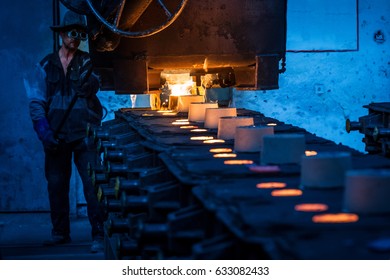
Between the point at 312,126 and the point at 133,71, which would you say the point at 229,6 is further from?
the point at 312,126

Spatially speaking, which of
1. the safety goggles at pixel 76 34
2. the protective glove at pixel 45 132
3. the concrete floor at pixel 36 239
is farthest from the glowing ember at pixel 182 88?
the concrete floor at pixel 36 239

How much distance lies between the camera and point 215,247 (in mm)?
2584

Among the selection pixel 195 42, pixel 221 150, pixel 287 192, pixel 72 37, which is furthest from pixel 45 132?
pixel 287 192

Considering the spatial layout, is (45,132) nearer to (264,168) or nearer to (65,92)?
(65,92)

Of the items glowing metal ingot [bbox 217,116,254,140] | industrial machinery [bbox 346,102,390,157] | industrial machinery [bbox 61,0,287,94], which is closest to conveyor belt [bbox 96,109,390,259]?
glowing metal ingot [bbox 217,116,254,140]

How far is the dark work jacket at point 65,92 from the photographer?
7.91m

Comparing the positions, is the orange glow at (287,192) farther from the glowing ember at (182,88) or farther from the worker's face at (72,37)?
the worker's face at (72,37)

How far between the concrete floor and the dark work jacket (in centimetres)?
101

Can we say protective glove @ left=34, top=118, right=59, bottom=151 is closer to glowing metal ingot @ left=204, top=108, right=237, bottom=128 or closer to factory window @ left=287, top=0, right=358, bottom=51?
glowing metal ingot @ left=204, top=108, right=237, bottom=128

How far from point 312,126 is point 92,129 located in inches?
157

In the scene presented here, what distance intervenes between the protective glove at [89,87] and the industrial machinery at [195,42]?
3.27 ft

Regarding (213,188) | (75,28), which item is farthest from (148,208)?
(75,28)

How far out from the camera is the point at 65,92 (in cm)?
796

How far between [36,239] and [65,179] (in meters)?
0.85
